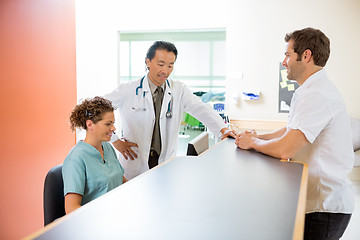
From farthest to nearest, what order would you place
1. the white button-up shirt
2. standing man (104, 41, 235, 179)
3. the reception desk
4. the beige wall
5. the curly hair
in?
the beige wall < standing man (104, 41, 235, 179) < the curly hair < the white button-up shirt < the reception desk

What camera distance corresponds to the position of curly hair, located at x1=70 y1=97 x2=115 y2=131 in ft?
5.65

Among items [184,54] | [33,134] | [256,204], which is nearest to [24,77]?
[33,134]

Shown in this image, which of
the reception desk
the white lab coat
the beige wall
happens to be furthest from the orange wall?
the beige wall

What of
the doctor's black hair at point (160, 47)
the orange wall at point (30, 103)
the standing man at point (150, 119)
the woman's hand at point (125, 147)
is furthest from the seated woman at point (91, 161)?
the orange wall at point (30, 103)

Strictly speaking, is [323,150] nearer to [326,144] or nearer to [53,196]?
[326,144]

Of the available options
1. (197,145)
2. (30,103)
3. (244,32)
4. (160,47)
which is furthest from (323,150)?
(244,32)

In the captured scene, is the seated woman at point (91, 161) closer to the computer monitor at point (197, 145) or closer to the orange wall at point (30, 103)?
the computer monitor at point (197, 145)

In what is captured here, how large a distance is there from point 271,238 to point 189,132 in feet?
19.0

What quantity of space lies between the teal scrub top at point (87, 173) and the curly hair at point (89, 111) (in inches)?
5.2

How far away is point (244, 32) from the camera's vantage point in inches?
178

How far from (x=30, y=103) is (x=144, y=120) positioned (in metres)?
0.74

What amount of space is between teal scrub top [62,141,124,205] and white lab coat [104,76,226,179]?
446 mm

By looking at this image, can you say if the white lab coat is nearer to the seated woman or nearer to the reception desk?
the seated woman

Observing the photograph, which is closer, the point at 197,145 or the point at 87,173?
the point at 87,173
